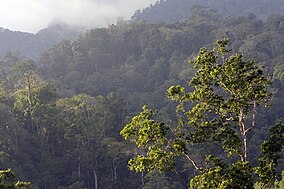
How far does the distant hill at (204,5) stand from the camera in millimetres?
109000

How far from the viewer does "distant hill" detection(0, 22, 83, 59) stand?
88750mm

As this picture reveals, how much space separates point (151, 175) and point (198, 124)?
22520mm

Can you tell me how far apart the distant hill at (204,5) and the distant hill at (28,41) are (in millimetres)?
21261

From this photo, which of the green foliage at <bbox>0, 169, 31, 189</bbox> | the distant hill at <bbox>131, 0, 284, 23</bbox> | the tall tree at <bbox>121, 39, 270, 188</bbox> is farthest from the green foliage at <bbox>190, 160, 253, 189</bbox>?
the distant hill at <bbox>131, 0, 284, 23</bbox>

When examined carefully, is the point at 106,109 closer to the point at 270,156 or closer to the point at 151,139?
the point at 151,139

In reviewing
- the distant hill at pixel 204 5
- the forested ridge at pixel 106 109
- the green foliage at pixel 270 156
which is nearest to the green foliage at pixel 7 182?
the forested ridge at pixel 106 109

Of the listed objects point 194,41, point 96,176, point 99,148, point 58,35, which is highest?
Answer: point 58,35

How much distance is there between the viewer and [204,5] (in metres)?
114

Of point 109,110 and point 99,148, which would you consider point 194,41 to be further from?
point 99,148

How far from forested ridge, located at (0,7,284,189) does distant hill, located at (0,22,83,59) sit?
26595 millimetres

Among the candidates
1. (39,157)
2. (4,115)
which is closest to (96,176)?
(39,157)

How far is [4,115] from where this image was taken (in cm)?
3297

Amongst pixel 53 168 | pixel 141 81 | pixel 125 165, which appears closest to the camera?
pixel 53 168

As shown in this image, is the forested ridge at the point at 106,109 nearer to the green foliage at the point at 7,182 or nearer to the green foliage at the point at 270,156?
the green foliage at the point at 270,156
